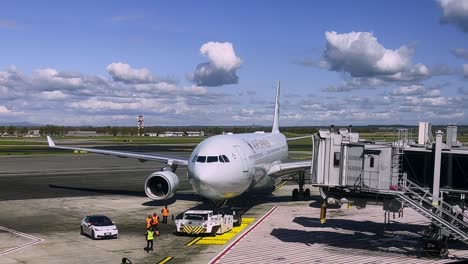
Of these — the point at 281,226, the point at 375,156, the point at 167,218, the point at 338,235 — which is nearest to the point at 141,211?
the point at 167,218

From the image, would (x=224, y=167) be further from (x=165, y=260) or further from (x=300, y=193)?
(x=300, y=193)

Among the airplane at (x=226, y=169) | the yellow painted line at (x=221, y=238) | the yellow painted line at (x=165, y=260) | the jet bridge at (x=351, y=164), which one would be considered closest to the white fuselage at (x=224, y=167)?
the airplane at (x=226, y=169)

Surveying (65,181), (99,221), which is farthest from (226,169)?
(65,181)

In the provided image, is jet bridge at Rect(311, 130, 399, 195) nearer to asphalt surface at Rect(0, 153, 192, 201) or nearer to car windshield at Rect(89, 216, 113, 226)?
car windshield at Rect(89, 216, 113, 226)

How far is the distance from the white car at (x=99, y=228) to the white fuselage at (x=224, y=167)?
208 inches

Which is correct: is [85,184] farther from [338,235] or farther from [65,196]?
[338,235]

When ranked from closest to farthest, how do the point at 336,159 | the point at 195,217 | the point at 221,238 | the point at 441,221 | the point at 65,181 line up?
the point at 441,221 → the point at 336,159 → the point at 221,238 → the point at 195,217 → the point at 65,181

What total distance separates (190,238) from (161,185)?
31.1 feet

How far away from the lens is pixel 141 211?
38438 mm

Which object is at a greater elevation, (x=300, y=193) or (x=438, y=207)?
(x=438, y=207)

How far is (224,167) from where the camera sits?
30562 mm

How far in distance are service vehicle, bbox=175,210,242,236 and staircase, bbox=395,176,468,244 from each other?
10.3 m

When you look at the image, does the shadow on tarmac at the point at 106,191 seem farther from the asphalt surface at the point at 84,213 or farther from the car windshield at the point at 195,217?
the car windshield at the point at 195,217

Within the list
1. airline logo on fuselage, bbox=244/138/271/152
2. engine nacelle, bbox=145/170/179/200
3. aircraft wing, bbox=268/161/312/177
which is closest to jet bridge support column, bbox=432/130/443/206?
airline logo on fuselage, bbox=244/138/271/152
